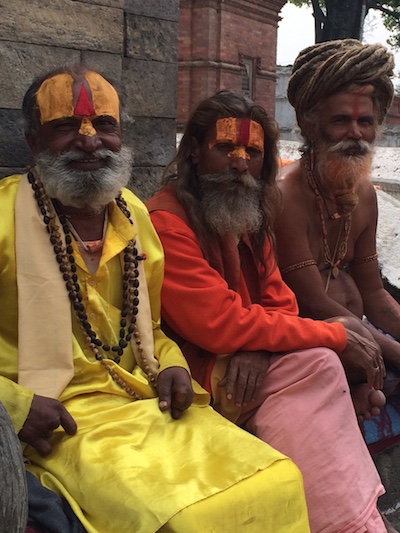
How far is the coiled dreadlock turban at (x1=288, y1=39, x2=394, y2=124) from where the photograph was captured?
3549 mm

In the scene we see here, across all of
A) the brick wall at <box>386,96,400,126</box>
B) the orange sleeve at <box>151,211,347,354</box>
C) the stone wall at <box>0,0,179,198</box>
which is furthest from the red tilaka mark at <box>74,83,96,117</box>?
the brick wall at <box>386,96,400,126</box>

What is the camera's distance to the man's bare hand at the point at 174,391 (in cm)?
249

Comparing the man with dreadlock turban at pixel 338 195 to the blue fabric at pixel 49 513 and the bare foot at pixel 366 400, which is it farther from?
the blue fabric at pixel 49 513

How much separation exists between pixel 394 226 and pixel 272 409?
2677 millimetres

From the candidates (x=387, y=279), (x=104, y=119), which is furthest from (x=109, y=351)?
(x=387, y=279)

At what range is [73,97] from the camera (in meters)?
2.53

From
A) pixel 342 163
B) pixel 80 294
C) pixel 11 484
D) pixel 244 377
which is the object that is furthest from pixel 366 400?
pixel 11 484

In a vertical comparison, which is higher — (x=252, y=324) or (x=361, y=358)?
(x=252, y=324)

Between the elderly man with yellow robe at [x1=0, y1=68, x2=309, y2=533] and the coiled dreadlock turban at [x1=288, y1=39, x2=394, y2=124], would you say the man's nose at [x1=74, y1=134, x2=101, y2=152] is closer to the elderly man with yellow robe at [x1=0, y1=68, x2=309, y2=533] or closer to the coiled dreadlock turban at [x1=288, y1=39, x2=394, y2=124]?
the elderly man with yellow robe at [x1=0, y1=68, x2=309, y2=533]

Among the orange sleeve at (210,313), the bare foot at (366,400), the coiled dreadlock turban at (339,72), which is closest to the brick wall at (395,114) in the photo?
the coiled dreadlock turban at (339,72)

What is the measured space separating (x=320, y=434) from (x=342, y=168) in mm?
1471

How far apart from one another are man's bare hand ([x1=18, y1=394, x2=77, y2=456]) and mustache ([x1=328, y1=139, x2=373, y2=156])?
2048mm

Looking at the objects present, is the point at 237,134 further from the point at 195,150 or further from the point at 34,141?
the point at 34,141

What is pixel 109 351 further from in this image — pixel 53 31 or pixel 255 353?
pixel 53 31
